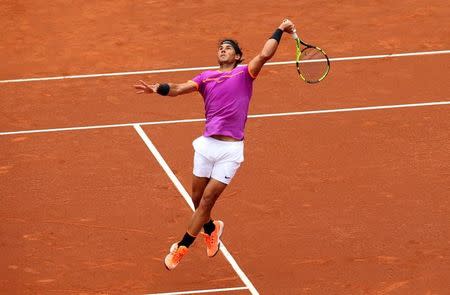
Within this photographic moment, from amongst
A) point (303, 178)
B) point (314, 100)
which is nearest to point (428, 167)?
point (303, 178)

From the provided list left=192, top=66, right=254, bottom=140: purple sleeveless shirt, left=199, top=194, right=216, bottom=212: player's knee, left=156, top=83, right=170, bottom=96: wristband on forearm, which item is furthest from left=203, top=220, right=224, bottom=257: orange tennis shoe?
left=156, top=83, right=170, bottom=96: wristband on forearm

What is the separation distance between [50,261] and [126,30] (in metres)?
8.76

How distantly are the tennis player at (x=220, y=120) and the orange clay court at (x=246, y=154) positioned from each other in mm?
931

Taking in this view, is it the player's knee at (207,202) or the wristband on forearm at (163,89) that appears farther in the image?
the player's knee at (207,202)

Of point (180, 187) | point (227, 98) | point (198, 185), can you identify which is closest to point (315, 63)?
point (227, 98)

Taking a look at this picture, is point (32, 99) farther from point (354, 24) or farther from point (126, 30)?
point (354, 24)

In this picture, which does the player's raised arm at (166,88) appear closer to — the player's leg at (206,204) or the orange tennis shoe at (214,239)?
the player's leg at (206,204)

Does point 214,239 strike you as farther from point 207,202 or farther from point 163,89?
point 163,89

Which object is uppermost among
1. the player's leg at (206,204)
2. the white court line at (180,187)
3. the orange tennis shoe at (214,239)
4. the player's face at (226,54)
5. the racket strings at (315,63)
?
the player's face at (226,54)

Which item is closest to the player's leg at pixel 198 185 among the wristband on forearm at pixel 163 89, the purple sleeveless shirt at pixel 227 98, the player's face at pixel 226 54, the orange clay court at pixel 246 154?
the purple sleeveless shirt at pixel 227 98

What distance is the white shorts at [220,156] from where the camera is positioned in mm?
14062

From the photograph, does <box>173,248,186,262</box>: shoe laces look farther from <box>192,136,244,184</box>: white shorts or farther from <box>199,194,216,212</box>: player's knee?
<box>192,136,244,184</box>: white shorts

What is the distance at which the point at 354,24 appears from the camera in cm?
2298

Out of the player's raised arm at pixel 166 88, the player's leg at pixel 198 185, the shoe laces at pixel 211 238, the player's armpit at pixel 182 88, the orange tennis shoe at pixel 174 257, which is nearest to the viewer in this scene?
the player's raised arm at pixel 166 88
